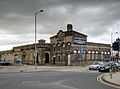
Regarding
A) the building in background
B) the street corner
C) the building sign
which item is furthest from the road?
the building sign

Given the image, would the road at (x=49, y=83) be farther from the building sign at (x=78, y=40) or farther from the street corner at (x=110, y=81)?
the building sign at (x=78, y=40)

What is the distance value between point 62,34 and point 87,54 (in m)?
9.10

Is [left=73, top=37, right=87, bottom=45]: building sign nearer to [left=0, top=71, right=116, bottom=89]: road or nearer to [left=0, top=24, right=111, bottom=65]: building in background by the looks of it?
[left=0, top=24, right=111, bottom=65]: building in background

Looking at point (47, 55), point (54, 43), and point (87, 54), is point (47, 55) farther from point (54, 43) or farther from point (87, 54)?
point (87, 54)

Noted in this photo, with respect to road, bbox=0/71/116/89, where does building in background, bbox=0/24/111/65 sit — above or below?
above

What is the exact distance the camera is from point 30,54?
93000 millimetres

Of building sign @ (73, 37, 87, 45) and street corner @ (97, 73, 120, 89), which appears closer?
street corner @ (97, 73, 120, 89)

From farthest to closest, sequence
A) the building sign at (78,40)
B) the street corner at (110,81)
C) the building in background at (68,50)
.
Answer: the building sign at (78,40) < the building in background at (68,50) < the street corner at (110,81)

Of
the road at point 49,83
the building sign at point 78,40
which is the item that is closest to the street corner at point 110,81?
the road at point 49,83

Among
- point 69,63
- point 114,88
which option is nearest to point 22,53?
point 69,63

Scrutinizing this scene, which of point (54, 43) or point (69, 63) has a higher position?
point (54, 43)

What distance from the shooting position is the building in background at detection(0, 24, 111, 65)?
Result: 84.4 metres

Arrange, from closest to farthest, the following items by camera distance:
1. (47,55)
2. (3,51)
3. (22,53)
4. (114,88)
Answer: (114,88), (47,55), (22,53), (3,51)

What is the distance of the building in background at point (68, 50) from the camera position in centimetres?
8444
